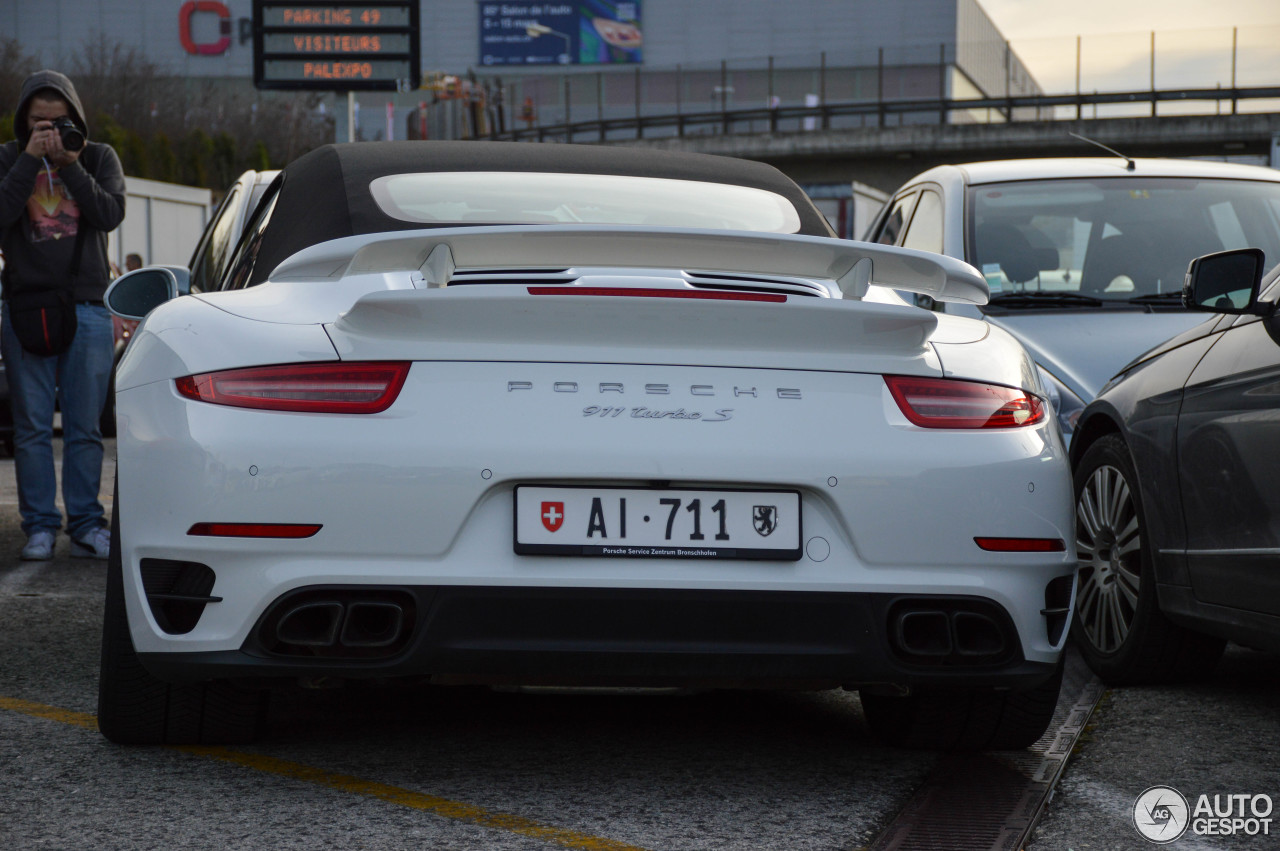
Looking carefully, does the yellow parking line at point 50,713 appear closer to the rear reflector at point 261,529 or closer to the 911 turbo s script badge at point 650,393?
the rear reflector at point 261,529

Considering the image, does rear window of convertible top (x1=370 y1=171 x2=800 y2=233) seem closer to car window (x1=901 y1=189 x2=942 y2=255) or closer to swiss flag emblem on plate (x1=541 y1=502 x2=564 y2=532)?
swiss flag emblem on plate (x1=541 y1=502 x2=564 y2=532)

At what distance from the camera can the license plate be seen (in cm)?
296

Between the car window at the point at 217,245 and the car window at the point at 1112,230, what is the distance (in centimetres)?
282

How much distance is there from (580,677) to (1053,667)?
3.12 ft

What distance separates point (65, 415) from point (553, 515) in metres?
4.29

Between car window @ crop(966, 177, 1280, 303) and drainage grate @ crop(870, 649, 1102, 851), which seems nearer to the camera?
drainage grate @ crop(870, 649, 1102, 851)

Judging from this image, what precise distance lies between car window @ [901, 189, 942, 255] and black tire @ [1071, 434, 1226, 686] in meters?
2.02

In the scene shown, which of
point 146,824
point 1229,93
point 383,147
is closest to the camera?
point 146,824

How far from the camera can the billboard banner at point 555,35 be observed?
8662 cm

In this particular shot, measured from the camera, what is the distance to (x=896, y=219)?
774 cm

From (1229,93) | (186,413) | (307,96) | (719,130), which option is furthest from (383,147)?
(307,96)

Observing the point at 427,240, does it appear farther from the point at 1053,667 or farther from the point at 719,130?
the point at 719,130

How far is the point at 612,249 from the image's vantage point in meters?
3.32

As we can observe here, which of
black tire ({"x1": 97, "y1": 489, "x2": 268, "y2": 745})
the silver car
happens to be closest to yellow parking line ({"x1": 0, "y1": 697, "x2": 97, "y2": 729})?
black tire ({"x1": 97, "y1": 489, "x2": 268, "y2": 745})
